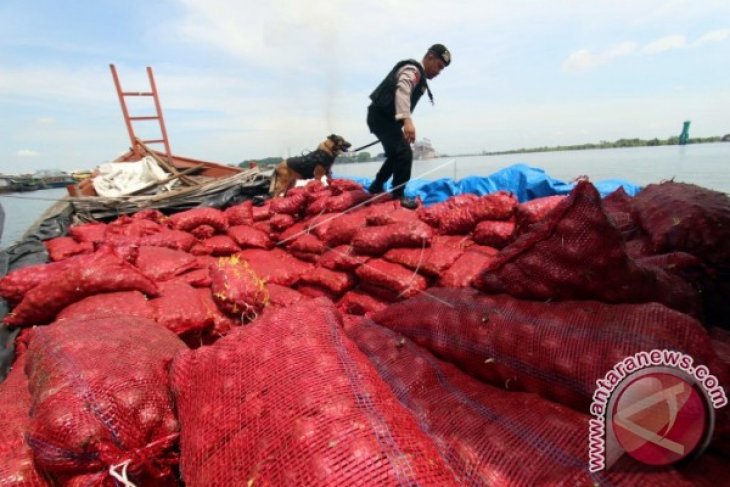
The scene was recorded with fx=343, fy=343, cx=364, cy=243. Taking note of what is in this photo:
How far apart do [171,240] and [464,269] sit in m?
3.23

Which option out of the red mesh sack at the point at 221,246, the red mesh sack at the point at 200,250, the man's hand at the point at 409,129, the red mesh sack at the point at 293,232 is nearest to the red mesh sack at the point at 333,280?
the red mesh sack at the point at 293,232

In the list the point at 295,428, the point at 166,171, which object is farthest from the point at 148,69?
the point at 295,428

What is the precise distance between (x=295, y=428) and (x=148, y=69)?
451 inches

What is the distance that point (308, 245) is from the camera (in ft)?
12.8

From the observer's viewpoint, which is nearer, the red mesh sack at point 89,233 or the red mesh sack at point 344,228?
the red mesh sack at point 344,228

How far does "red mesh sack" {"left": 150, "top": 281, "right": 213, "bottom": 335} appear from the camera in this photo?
2379 millimetres

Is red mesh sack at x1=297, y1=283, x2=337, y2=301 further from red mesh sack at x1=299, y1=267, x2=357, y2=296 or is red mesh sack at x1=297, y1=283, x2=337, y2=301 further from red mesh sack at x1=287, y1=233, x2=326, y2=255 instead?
red mesh sack at x1=287, y1=233, x2=326, y2=255

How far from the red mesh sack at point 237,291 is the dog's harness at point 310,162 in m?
4.96

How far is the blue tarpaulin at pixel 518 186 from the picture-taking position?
5137mm

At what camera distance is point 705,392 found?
1.13m

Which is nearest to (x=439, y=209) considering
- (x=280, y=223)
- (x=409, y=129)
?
Answer: (x=409, y=129)

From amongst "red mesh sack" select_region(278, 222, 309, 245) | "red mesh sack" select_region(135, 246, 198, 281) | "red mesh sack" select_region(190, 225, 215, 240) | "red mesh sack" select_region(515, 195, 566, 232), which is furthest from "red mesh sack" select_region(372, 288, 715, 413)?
"red mesh sack" select_region(190, 225, 215, 240)

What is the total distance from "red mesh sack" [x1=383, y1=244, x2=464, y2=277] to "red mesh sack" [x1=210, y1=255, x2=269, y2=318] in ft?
3.96

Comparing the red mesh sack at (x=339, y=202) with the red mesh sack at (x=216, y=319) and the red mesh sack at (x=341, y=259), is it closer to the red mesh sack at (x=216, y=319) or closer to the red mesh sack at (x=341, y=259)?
the red mesh sack at (x=341, y=259)
